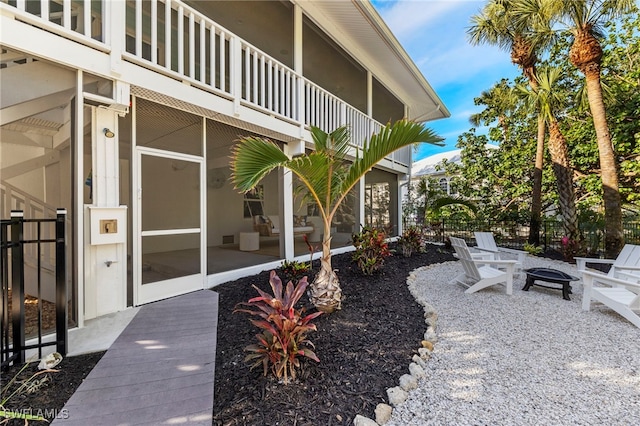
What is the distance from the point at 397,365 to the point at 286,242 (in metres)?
4.10

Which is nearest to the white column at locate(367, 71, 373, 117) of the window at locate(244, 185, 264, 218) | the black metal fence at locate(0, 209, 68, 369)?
the window at locate(244, 185, 264, 218)

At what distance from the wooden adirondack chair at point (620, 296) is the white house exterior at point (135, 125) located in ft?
17.6

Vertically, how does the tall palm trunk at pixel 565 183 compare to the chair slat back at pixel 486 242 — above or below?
above

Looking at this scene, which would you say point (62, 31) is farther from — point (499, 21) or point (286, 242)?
point (499, 21)

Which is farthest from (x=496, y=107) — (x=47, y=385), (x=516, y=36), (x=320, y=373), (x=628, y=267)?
(x=47, y=385)

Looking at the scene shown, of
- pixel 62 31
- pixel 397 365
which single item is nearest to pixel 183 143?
pixel 62 31

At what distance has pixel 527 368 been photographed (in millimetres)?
2729

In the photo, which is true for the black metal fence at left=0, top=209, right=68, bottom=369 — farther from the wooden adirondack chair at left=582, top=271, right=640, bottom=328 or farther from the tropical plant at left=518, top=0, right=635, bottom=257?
the tropical plant at left=518, top=0, right=635, bottom=257

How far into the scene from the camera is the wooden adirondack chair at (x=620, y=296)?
3.79m

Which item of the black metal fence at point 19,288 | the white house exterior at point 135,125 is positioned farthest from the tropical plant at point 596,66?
the black metal fence at point 19,288

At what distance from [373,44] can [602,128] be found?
21.9 feet

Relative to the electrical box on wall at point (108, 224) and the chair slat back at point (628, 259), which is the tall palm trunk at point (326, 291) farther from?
the chair slat back at point (628, 259)

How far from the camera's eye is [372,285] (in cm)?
502

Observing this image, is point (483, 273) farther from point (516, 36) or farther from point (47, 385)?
point (516, 36)
